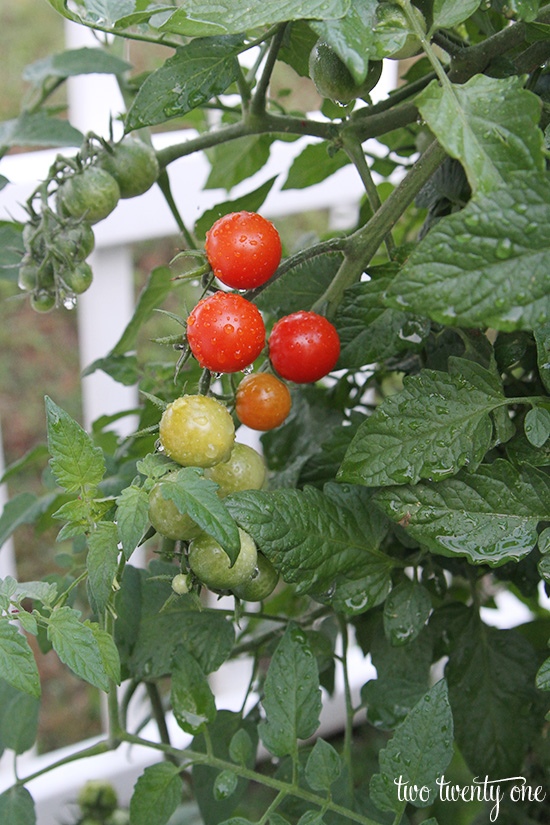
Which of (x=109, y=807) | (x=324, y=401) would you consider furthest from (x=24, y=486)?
(x=324, y=401)

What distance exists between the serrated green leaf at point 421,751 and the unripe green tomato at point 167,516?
17 cm

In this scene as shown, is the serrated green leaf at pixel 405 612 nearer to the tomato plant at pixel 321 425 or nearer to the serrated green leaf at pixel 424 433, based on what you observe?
the tomato plant at pixel 321 425

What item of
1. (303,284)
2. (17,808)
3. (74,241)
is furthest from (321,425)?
(17,808)

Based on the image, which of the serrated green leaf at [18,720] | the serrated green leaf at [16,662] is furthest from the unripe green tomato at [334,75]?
the serrated green leaf at [18,720]

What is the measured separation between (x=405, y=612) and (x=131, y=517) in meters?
0.20

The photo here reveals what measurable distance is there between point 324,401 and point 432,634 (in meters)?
0.20

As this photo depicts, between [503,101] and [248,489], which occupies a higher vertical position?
[503,101]

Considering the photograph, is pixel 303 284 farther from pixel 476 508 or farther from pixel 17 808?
pixel 17 808

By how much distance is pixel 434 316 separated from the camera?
0.29m

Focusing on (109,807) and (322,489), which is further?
(109,807)

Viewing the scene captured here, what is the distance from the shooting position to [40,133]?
1.78 feet

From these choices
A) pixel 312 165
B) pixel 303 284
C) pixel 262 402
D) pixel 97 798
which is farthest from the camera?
pixel 97 798

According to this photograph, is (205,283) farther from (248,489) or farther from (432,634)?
(432,634)

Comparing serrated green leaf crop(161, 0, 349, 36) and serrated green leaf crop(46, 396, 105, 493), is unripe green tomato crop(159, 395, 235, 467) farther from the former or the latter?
serrated green leaf crop(161, 0, 349, 36)
